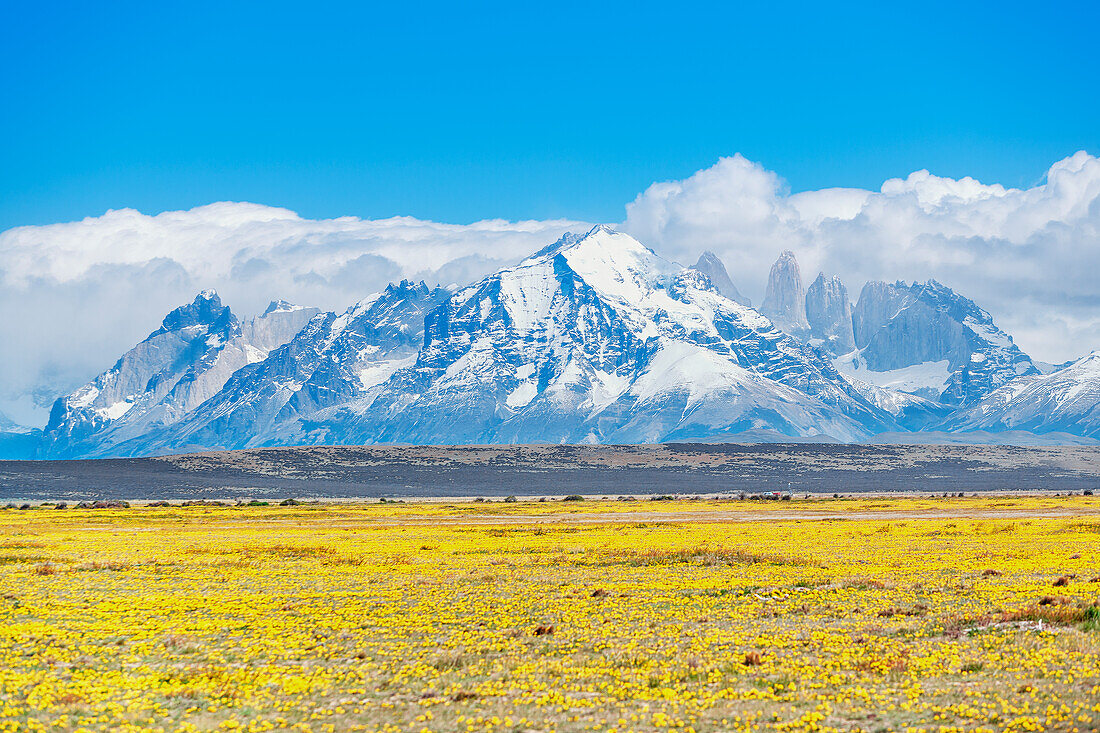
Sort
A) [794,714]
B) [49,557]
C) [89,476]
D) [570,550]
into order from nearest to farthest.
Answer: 1. [794,714]
2. [49,557]
3. [570,550]
4. [89,476]

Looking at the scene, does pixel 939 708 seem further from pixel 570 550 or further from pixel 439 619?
pixel 570 550

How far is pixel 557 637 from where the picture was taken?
87.4ft

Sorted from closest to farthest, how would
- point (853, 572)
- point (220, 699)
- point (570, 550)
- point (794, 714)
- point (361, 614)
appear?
point (794, 714) < point (220, 699) < point (361, 614) < point (853, 572) < point (570, 550)

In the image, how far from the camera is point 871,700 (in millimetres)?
19234

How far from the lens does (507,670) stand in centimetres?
2269

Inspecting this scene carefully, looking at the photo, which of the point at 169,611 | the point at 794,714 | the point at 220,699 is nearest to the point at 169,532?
the point at 169,611

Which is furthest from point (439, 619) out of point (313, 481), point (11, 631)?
point (313, 481)

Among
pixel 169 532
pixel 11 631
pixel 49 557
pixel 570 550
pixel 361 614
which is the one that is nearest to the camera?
pixel 11 631

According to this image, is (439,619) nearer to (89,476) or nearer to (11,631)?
(11,631)

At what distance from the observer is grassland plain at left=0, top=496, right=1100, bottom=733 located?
1898cm

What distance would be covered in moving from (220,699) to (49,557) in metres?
36.1

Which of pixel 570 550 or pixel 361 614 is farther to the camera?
pixel 570 550

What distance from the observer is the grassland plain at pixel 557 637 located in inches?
747

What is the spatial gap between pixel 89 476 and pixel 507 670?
17590 cm
